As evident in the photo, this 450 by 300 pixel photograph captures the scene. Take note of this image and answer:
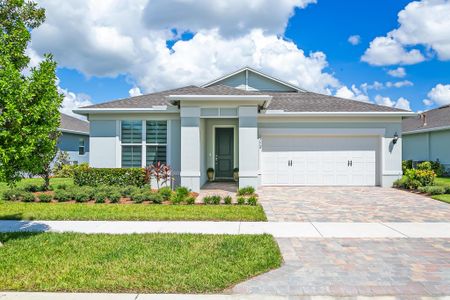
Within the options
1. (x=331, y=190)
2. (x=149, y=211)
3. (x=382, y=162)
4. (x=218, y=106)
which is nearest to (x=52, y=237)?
(x=149, y=211)

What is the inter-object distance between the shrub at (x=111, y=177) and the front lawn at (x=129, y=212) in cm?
289

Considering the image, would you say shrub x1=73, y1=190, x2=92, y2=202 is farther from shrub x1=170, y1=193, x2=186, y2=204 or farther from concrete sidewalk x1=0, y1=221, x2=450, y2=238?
shrub x1=170, y1=193, x2=186, y2=204

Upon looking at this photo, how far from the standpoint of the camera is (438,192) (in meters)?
11.5

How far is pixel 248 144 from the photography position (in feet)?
39.4

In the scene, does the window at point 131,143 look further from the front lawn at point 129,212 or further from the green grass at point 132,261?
the green grass at point 132,261

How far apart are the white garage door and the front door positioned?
8.68ft

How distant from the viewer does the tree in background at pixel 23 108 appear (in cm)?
516

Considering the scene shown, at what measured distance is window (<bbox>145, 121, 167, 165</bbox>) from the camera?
1354 centimetres

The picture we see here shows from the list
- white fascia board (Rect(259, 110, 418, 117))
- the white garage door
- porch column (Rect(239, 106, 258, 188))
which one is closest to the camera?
porch column (Rect(239, 106, 258, 188))

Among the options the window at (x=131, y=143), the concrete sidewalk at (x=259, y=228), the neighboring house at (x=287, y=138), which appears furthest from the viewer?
the window at (x=131, y=143)

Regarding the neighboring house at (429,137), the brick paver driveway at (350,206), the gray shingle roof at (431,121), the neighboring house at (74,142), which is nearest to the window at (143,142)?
the brick paver driveway at (350,206)

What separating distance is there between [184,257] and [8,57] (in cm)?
479

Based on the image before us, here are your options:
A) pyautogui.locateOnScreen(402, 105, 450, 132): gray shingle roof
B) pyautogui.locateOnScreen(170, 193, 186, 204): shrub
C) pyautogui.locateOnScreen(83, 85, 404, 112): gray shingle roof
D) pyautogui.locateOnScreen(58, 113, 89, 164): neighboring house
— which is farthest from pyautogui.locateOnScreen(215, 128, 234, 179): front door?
pyautogui.locateOnScreen(402, 105, 450, 132): gray shingle roof

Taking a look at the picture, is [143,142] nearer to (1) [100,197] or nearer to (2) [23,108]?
(1) [100,197]
